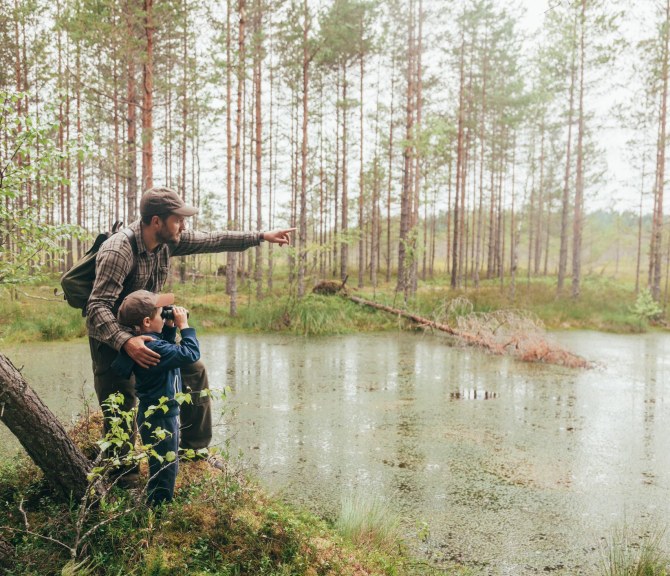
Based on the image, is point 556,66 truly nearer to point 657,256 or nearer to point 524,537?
point 657,256

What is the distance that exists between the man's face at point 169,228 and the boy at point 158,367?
1.04 feet

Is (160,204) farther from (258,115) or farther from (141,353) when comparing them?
(258,115)

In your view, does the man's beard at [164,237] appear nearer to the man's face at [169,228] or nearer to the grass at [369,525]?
the man's face at [169,228]

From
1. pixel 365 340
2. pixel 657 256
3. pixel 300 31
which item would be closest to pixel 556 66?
pixel 657 256

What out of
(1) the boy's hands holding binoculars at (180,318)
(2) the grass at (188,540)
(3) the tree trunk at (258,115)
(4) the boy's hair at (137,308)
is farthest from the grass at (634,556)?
(3) the tree trunk at (258,115)

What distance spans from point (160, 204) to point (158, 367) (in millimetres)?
806

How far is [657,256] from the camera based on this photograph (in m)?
15.0

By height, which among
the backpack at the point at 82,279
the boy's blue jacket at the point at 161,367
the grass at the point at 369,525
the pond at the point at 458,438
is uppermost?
the backpack at the point at 82,279

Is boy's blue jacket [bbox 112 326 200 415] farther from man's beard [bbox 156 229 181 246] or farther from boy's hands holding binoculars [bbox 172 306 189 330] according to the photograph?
man's beard [bbox 156 229 181 246]

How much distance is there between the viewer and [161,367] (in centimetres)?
223

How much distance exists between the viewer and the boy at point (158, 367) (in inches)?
87.7

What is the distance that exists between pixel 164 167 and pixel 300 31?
12.9m

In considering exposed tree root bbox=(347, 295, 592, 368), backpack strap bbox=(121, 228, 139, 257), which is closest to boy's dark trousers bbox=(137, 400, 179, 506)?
backpack strap bbox=(121, 228, 139, 257)

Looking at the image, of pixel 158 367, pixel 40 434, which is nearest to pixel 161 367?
pixel 158 367
